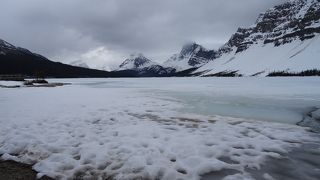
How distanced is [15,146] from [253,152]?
24.6ft

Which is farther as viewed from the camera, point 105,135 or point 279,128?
point 279,128

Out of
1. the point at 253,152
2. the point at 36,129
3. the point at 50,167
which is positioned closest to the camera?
the point at 50,167

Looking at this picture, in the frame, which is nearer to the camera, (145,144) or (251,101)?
(145,144)

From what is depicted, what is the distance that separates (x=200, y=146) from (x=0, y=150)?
6.25 metres

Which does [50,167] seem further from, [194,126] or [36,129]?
[194,126]

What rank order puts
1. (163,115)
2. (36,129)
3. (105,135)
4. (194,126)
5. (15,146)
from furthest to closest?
(163,115), (194,126), (36,129), (105,135), (15,146)

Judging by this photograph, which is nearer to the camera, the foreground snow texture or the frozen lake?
Answer: the foreground snow texture

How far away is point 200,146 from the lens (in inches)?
413

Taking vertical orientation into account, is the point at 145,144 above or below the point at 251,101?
above

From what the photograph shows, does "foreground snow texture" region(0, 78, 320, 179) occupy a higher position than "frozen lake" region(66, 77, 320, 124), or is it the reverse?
"foreground snow texture" region(0, 78, 320, 179)

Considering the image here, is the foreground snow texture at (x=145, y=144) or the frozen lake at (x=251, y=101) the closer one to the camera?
the foreground snow texture at (x=145, y=144)

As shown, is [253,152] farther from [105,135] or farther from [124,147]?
[105,135]

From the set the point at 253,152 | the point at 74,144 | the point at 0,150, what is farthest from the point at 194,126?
the point at 0,150

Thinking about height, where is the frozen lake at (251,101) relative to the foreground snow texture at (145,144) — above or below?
below
